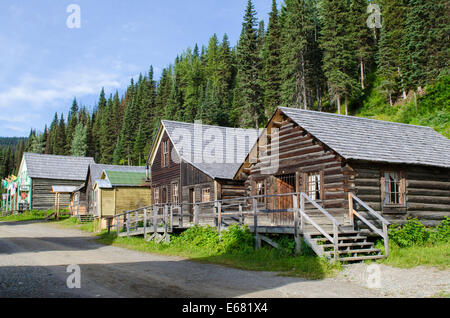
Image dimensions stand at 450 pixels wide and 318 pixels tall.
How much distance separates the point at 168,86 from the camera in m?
89.1

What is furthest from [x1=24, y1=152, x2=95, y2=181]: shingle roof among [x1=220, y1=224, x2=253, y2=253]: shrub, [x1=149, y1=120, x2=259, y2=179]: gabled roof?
[x1=220, y1=224, x2=253, y2=253]: shrub

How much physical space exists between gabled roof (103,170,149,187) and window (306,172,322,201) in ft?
64.4

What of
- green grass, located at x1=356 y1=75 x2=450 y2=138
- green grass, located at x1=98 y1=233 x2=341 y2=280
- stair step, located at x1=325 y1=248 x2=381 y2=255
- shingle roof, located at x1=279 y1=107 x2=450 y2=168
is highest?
green grass, located at x1=356 y1=75 x2=450 y2=138

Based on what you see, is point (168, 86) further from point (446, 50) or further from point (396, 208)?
point (396, 208)

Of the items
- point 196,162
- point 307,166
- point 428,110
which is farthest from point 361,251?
point 428,110

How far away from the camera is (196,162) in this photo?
25.9 metres

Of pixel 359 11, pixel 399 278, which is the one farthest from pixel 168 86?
pixel 399 278

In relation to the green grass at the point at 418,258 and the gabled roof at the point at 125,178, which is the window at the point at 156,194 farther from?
the green grass at the point at 418,258

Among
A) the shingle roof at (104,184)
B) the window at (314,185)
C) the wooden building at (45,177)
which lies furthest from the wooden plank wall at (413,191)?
the wooden building at (45,177)

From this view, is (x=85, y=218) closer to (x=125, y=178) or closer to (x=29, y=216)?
(x=125, y=178)

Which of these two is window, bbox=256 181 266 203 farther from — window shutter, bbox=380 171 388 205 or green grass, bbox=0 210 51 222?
green grass, bbox=0 210 51 222

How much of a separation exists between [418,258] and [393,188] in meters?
4.79

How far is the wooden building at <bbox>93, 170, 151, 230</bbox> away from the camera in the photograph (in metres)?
32.2
